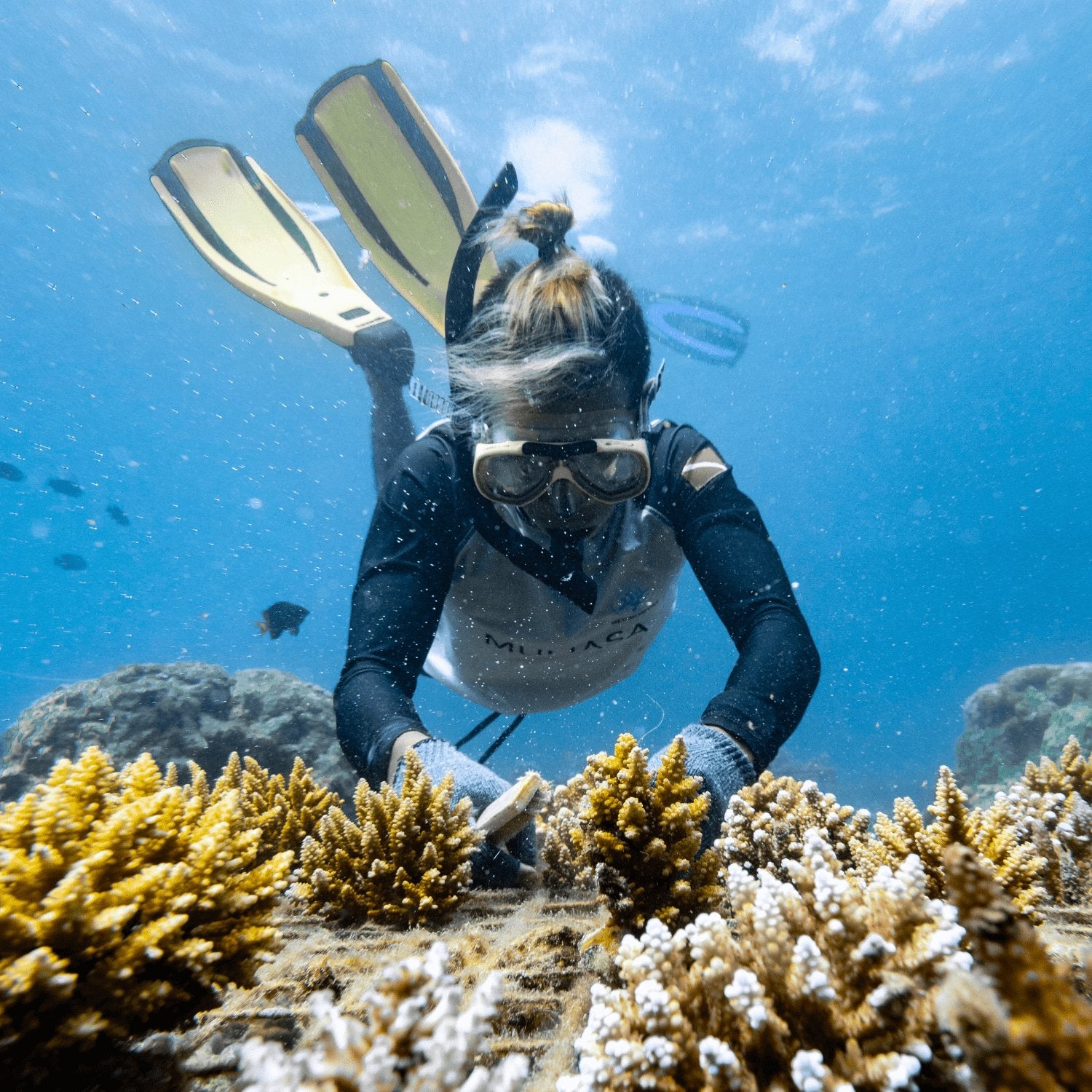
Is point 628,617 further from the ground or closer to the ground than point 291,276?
closer to the ground

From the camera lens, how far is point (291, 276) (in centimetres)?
872

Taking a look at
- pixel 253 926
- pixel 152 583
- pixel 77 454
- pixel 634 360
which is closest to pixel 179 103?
pixel 634 360

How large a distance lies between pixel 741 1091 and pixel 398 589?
286 centimetres

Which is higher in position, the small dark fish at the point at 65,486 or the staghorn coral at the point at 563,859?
the small dark fish at the point at 65,486

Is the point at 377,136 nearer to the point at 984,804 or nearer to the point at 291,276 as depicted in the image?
the point at 291,276

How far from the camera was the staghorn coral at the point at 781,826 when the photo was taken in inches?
88.3

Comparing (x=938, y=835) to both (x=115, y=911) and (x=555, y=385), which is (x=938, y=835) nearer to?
(x=115, y=911)

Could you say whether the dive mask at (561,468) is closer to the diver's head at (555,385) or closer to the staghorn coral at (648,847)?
the diver's head at (555,385)

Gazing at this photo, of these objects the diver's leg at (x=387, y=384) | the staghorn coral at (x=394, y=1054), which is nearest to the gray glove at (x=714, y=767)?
the staghorn coral at (x=394, y=1054)

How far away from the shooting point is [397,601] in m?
3.40

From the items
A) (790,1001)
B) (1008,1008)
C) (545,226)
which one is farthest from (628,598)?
(1008,1008)

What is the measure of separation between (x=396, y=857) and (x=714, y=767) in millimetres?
1366

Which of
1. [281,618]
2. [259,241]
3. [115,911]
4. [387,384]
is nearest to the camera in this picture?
Answer: [115,911]

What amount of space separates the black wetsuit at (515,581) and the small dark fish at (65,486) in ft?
66.0
